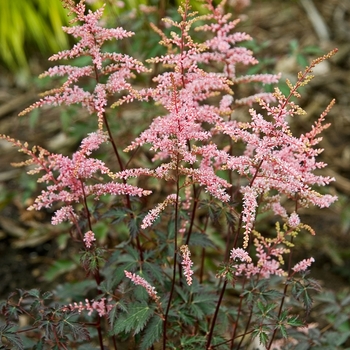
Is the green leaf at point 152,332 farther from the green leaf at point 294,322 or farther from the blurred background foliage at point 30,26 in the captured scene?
the blurred background foliage at point 30,26

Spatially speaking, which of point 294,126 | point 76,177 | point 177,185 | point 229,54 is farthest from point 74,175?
point 294,126

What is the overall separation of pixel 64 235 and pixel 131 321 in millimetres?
1643

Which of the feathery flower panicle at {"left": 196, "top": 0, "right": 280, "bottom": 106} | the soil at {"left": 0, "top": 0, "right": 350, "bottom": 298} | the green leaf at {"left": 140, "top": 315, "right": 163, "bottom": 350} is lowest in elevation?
the soil at {"left": 0, "top": 0, "right": 350, "bottom": 298}

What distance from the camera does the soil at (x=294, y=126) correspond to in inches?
147

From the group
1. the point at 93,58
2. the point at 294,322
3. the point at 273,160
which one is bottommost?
the point at 294,322

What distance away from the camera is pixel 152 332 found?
78.5 inches

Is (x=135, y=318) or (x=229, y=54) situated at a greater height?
(x=229, y=54)

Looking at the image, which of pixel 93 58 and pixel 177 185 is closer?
pixel 177 185

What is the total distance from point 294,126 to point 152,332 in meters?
3.28

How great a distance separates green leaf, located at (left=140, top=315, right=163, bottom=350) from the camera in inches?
77.8

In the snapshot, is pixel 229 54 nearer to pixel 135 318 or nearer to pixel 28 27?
pixel 135 318

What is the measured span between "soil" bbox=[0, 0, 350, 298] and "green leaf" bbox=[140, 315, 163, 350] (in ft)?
5.40

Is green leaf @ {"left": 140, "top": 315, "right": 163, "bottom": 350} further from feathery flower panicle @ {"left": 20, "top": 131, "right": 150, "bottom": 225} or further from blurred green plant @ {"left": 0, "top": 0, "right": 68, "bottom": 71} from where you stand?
blurred green plant @ {"left": 0, "top": 0, "right": 68, "bottom": 71}

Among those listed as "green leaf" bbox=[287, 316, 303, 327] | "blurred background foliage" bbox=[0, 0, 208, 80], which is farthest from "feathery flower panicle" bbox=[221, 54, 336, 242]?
"blurred background foliage" bbox=[0, 0, 208, 80]
